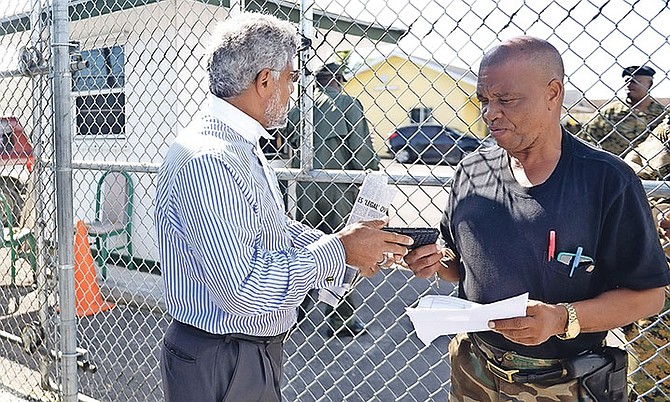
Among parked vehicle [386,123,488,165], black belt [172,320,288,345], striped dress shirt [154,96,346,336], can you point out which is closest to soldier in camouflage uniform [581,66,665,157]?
parked vehicle [386,123,488,165]

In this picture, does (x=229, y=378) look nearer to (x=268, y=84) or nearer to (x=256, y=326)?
(x=256, y=326)

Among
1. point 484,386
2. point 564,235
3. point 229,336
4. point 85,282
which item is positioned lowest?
point 85,282

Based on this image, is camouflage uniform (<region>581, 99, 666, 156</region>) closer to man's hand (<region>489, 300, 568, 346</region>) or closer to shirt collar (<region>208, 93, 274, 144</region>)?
man's hand (<region>489, 300, 568, 346</region>)

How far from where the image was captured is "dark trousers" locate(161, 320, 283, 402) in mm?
2240

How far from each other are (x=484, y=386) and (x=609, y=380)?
382 millimetres

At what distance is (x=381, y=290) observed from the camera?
7688 mm

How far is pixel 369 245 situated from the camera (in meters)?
2.08

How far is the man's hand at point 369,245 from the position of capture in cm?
208

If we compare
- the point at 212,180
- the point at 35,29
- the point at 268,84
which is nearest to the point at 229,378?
the point at 212,180

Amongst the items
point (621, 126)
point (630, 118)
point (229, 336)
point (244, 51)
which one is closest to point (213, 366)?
point (229, 336)

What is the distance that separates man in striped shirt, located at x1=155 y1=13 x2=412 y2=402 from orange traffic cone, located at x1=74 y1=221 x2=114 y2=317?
14.8 feet

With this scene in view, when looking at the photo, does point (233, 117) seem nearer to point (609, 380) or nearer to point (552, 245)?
point (552, 245)

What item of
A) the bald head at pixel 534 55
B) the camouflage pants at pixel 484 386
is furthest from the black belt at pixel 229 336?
the bald head at pixel 534 55

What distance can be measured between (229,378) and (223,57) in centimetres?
109
